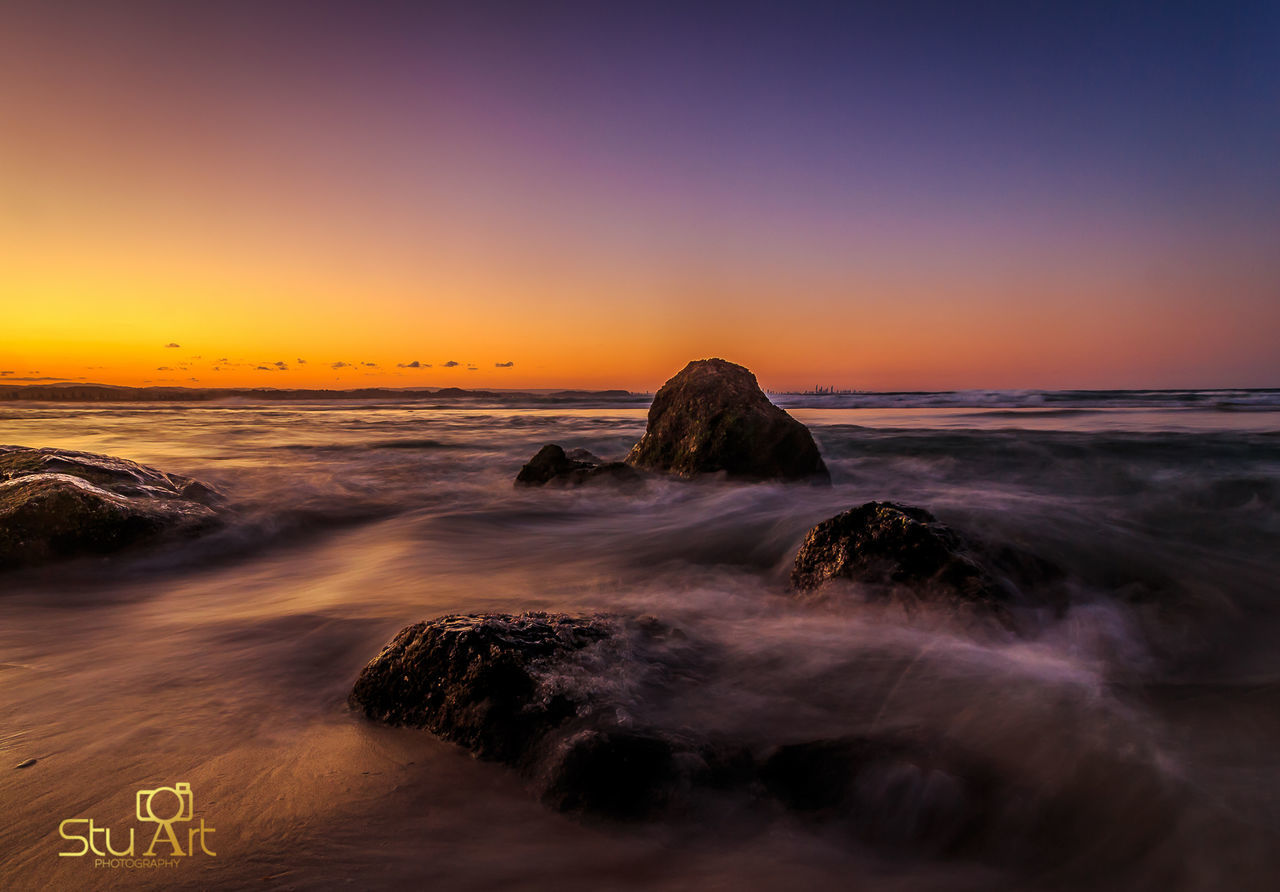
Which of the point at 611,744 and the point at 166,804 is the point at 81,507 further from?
the point at 611,744

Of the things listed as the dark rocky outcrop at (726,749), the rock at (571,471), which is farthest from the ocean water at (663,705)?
the rock at (571,471)

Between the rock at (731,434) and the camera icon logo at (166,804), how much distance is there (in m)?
6.14

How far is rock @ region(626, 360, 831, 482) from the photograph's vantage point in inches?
298

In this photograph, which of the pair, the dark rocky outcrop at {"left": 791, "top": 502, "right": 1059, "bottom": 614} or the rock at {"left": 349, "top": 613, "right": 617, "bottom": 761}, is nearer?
the rock at {"left": 349, "top": 613, "right": 617, "bottom": 761}

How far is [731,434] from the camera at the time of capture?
25.0 ft

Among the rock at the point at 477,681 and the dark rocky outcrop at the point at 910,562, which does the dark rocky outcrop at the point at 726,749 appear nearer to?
the rock at the point at 477,681

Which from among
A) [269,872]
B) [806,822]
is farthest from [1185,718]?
[269,872]

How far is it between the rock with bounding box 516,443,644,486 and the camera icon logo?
5802mm

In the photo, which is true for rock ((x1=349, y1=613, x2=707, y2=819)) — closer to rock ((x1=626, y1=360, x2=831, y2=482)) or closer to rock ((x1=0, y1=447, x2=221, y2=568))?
rock ((x1=0, y1=447, x2=221, y2=568))

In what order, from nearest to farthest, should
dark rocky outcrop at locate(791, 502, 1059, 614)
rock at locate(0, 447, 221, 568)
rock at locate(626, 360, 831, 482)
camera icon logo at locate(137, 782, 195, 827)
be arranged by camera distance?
1. camera icon logo at locate(137, 782, 195, 827)
2. dark rocky outcrop at locate(791, 502, 1059, 614)
3. rock at locate(0, 447, 221, 568)
4. rock at locate(626, 360, 831, 482)

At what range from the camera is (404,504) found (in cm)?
755

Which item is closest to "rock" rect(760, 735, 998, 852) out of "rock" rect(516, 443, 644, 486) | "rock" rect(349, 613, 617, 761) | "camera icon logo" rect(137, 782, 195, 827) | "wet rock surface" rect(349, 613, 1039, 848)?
"wet rock surface" rect(349, 613, 1039, 848)

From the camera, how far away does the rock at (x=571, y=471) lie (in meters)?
7.60

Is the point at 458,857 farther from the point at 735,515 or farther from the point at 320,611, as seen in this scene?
the point at 735,515
